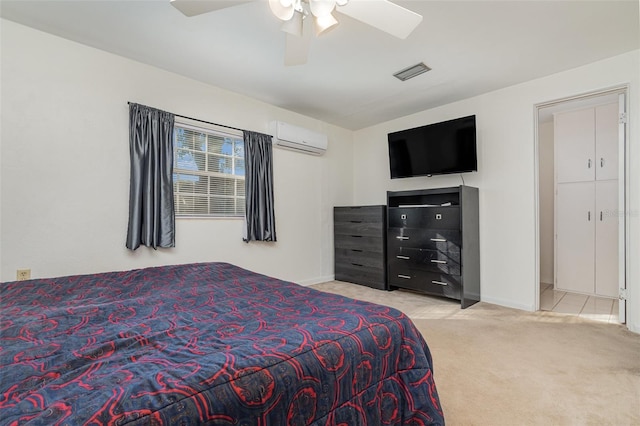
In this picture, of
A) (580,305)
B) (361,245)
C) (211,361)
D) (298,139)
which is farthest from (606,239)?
(211,361)

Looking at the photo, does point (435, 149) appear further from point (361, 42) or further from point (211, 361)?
point (211, 361)

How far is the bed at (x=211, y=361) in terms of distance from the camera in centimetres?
64

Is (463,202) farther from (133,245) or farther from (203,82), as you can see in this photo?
(133,245)

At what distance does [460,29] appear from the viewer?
2336 millimetres

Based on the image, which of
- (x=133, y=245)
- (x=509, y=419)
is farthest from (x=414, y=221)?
(x=133, y=245)

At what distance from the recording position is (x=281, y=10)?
1606 mm

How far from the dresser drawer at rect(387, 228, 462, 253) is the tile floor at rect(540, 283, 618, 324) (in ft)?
3.67

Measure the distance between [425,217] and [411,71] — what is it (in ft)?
5.26

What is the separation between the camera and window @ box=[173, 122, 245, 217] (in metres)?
3.11

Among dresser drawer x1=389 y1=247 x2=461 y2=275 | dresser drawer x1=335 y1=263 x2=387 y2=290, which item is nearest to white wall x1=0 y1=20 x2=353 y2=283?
dresser drawer x1=335 y1=263 x2=387 y2=290

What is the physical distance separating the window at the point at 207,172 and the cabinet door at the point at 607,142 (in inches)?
171

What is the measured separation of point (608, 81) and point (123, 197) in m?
4.49

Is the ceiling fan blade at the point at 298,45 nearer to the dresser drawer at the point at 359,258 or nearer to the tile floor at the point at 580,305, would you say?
the dresser drawer at the point at 359,258

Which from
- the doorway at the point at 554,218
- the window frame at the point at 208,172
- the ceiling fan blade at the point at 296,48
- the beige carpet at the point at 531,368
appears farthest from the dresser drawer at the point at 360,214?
the ceiling fan blade at the point at 296,48
